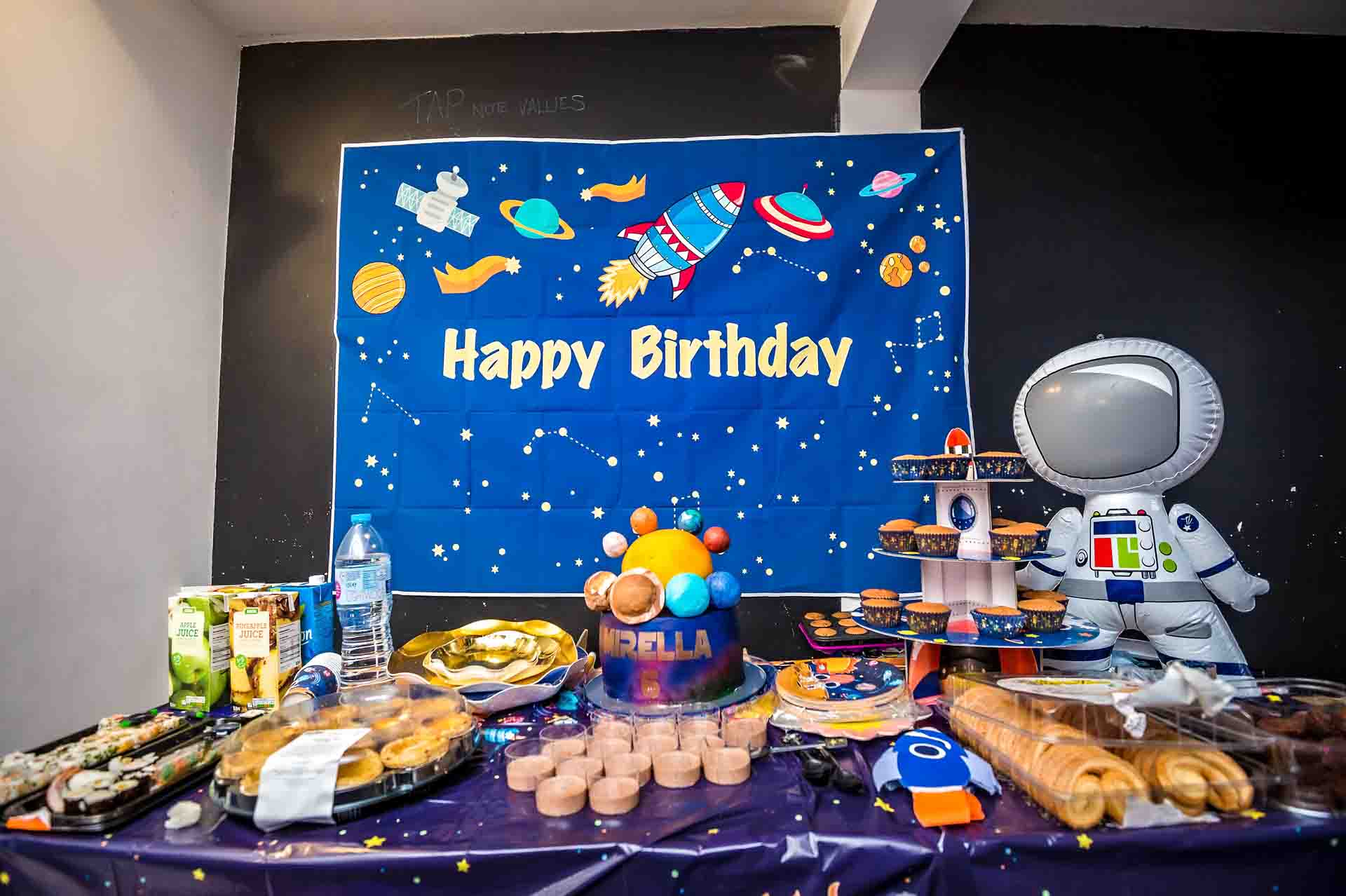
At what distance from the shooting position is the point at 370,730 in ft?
3.37

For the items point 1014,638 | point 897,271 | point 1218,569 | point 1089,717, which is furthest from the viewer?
point 897,271

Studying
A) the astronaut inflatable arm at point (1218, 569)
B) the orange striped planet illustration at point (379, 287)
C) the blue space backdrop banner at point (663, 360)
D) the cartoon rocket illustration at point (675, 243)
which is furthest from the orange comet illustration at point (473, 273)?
the astronaut inflatable arm at point (1218, 569)

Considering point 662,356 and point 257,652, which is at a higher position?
point 662,356

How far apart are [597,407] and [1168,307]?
62.7 inches

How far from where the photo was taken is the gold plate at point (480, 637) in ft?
4.42

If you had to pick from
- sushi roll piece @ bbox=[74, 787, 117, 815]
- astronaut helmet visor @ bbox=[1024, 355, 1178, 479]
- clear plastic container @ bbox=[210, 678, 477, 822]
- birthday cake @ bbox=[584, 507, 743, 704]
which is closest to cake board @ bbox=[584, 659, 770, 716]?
birthday cake @ bbox=[584, 507, 743, 704]

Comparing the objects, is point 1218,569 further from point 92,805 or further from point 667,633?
point 92,805

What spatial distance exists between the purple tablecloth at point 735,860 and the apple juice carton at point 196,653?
18.4 inches

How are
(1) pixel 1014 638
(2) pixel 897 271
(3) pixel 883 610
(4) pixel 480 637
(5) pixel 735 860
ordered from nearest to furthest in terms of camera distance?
(5) pixel 735 860, (1) pixel 1014 638, (3) pixel 883 610, (4) pixel 480 637, (2) pixel 897 271

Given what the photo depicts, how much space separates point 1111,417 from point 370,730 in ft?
5.04

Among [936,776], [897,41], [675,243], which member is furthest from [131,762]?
[897,41]

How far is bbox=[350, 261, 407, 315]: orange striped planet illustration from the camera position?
1.83 meters

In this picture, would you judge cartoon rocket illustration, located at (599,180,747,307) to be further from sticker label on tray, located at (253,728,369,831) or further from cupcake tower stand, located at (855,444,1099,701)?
sticker label on tray, located at (253,728,369,831)

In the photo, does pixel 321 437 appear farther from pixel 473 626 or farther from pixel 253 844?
pixel 253 844
